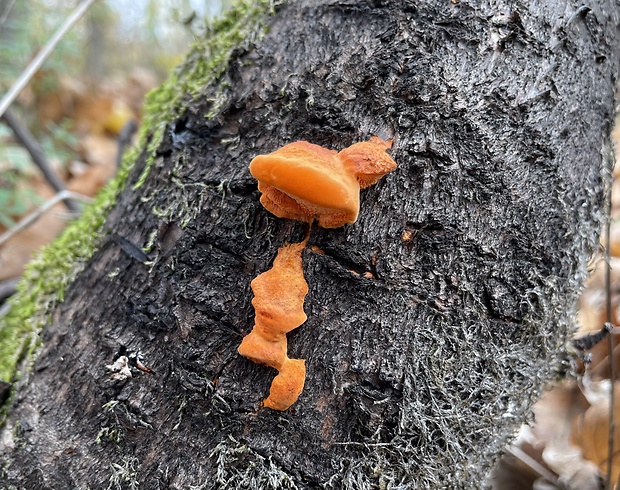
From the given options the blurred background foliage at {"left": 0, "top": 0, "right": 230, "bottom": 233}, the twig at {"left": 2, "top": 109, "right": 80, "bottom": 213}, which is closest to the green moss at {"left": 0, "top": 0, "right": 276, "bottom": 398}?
the blurred background foliage at {"left": 0, "top": 0, "right": 230, "bottom": 233}

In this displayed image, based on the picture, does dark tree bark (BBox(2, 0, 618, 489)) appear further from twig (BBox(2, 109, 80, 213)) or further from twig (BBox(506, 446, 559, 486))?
twig (BBox(2, 109, 80, 213))

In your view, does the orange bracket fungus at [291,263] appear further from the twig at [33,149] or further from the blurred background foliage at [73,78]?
the twig at [33,149]

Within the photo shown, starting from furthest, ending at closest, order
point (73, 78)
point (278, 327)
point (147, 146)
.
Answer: point (73, 78), point (147, 146), point (278, 327)

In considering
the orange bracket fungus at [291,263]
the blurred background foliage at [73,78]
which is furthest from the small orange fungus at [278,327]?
the blurred background foliage at [73,78]

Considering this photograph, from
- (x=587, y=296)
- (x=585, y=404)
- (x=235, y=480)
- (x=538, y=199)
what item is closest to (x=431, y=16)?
(x=538, y=199)

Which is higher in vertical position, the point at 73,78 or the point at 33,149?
the point at 33,149

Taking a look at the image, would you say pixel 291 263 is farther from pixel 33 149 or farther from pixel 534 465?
pixel 33 149

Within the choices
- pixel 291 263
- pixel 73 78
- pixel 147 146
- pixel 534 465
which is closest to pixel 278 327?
pixel 291 263
